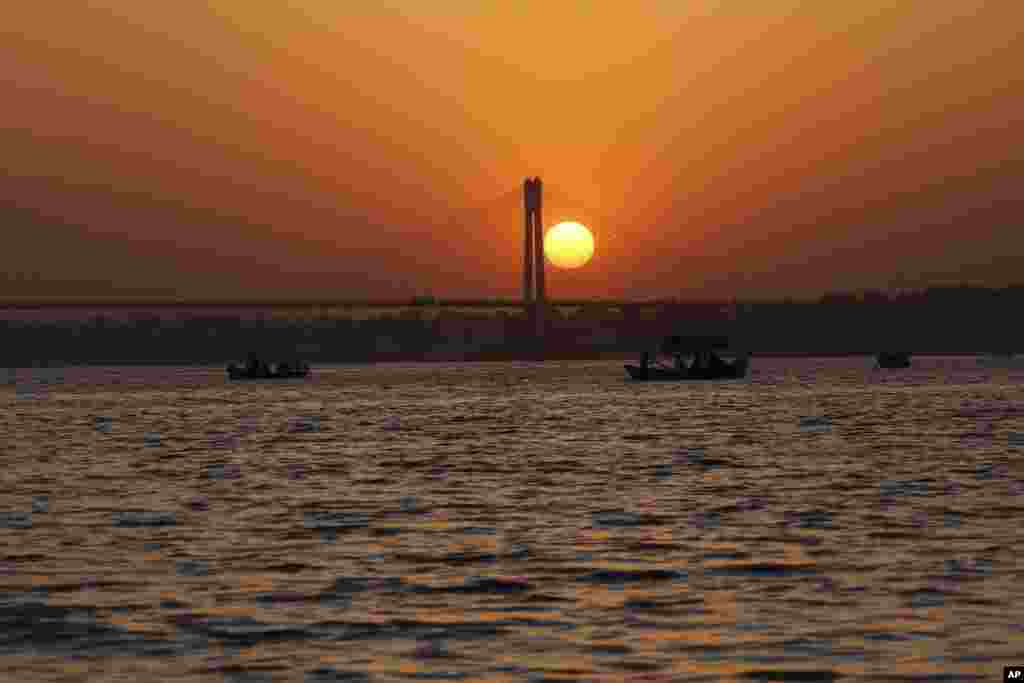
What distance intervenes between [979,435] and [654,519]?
3140cm

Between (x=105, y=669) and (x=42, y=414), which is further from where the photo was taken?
(x=42, y=414)

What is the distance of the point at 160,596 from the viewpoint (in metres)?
22.0

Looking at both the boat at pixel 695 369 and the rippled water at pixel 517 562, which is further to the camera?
the boat at pixel 695 369

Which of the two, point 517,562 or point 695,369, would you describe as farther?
point 695,369

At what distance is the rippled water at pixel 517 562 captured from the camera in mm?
17656

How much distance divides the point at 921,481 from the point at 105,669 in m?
25.3

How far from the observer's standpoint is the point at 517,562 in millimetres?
24828

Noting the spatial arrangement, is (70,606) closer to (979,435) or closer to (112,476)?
(112,476)

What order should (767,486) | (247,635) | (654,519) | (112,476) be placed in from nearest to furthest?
(247,635), (654,519), (767,486), (112,476)

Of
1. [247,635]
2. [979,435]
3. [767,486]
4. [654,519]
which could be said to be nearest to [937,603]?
[247,635]

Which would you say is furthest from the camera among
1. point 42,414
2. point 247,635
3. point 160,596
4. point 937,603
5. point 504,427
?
point 42,414

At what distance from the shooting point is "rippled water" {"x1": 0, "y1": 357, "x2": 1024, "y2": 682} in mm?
17656

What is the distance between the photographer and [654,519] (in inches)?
1224

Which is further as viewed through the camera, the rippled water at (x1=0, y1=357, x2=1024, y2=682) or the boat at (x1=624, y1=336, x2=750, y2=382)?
the boat at (x1=624, y1=336, x2=750, y2=382)
